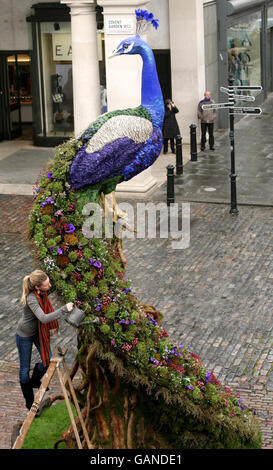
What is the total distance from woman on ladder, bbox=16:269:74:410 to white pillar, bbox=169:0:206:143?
15.9 m

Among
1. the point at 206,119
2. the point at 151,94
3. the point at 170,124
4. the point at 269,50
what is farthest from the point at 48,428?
the point at 269,50

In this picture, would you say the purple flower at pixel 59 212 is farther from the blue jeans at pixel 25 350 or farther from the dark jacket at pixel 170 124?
the dark jacket at pixel 170 124

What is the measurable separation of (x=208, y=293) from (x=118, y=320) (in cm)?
557

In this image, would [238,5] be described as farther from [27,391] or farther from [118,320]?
[118,320]

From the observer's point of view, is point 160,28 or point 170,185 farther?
point 160,28

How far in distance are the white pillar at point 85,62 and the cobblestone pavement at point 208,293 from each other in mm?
2973

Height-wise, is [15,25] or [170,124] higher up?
[15,25]

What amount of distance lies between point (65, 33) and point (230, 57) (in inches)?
229

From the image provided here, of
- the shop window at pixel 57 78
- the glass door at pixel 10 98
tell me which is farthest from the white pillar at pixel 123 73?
the glass door at pixel 10 98

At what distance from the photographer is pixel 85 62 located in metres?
19.5

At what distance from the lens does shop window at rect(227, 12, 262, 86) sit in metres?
27.2

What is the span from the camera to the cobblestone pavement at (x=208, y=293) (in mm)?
10625

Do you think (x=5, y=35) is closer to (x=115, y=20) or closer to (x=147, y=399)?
(x=115, y=20)
